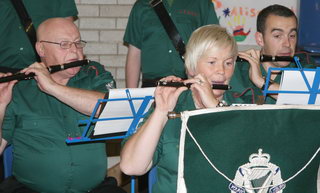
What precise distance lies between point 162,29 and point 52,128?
1157 millimetres

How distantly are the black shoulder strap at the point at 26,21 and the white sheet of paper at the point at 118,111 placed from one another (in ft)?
3.73

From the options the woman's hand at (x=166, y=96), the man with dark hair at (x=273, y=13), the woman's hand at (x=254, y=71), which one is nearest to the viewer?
the woman's hand at (x=166, y=96)

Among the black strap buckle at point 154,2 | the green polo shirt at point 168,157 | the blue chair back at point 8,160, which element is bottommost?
the blue chair back at point 8,160

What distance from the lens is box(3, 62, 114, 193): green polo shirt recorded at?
2809mm

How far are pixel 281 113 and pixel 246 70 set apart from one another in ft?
4.52

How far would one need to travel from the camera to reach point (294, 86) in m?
2.33

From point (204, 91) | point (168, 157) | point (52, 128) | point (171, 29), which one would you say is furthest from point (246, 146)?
point (171, 29)

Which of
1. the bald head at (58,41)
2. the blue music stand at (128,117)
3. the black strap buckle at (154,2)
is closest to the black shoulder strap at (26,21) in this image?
the bald head at (58,41)

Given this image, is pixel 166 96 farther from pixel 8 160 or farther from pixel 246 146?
pixel 8 160

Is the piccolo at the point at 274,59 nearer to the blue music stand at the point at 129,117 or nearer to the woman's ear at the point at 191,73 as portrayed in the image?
the woman's ear at the point at 191,73

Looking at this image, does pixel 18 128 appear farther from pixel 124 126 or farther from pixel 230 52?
pixel 230 52

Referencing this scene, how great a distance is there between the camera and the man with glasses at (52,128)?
2.80 metres


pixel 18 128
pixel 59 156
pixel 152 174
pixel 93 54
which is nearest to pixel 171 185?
pixel 152 174

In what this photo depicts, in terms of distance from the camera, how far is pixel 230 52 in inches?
96.7
